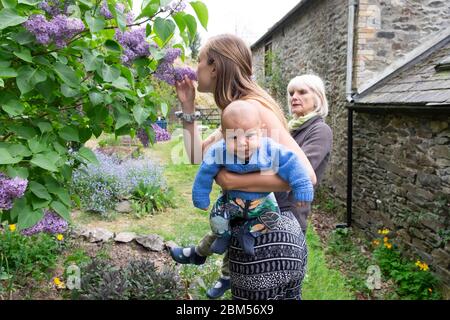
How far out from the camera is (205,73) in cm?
169

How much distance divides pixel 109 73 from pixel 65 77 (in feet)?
0.55

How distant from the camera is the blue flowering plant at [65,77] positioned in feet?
4.91

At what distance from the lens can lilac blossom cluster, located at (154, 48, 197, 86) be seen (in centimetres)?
177

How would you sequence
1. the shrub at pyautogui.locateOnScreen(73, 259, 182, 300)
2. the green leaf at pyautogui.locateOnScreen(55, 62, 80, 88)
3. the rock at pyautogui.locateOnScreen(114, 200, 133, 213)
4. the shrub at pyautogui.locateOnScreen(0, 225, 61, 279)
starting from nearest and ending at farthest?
the green leaf at pyautogui.locateOnScreen(55, 62, 80, 88), the shrub at pyautogui.locateOnScreen(73, 259, 182, 300), the shrub at pyautogui.locateOnScreen(0, 225, 61, 279), the rock at pyautogui.locateOnScreen(114, 200, 133, 213)

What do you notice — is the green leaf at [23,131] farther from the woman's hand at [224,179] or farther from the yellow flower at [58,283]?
the yellow flower at [58,283]

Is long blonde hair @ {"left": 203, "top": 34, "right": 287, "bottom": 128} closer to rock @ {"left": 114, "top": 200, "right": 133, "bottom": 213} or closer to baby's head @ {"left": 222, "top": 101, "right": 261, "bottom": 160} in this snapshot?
baby's head @ {"left": 222, "top": 101, "right": 261, "bottom": 160}

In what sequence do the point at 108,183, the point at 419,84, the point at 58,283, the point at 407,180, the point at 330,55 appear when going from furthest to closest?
1. the point at 330,55
2. the point at 108,183
3. the point at 407,180
4. the point at 419,84
5. the point at 58,283

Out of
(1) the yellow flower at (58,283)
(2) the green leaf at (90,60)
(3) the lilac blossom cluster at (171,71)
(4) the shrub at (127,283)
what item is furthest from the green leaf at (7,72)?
(1) the yellow flower at (58,283)

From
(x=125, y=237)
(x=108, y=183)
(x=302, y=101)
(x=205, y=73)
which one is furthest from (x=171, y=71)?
(x=108, y=183)

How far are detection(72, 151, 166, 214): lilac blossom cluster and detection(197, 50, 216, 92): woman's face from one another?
4.77 metres

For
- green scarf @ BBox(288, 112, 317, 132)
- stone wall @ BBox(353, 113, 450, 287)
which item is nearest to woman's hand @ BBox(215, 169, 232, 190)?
green scarf @ BBox(288, 112, 317, 132)

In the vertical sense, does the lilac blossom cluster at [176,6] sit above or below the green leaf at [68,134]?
above

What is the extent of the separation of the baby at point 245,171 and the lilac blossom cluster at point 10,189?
635 millimetres

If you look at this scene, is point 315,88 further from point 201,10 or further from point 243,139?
point 243,139
